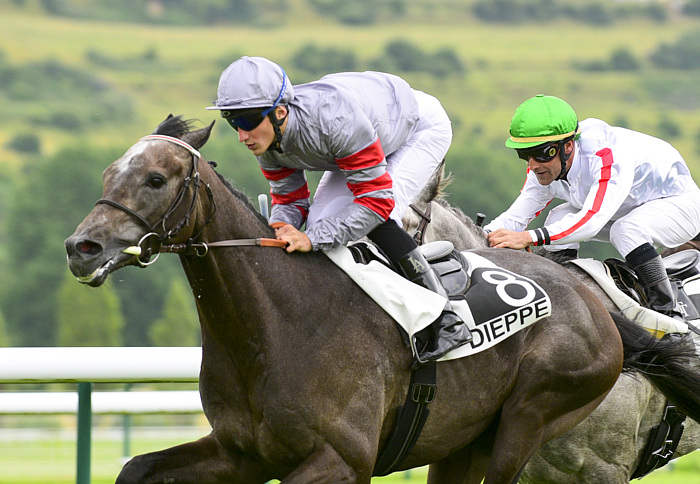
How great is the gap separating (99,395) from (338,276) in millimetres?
2116

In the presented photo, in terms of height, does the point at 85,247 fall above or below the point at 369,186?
below

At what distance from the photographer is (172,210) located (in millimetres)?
3105

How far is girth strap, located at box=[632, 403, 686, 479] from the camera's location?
459 cm

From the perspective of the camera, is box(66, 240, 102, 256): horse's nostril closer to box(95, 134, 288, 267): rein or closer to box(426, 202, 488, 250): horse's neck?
box(95, 134, 288, 267): rein

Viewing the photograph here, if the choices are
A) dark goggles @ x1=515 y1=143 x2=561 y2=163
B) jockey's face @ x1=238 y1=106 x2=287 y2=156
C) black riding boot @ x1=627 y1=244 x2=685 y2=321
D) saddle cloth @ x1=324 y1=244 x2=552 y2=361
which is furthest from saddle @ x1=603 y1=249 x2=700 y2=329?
A: jockey's face @ x1=238 y1=106 x2=287 y2=156

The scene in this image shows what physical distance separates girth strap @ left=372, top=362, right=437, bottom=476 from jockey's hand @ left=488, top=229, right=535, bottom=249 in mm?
977

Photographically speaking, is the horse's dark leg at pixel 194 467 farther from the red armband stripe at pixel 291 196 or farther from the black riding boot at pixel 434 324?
the red armband stripe at pixel 291 196

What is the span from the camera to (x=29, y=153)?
88.2 m

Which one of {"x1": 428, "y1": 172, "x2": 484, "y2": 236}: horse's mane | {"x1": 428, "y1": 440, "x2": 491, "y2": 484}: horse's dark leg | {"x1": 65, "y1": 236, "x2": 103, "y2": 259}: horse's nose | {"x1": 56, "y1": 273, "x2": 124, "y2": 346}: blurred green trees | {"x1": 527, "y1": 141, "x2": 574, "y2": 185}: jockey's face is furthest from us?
{"x1": 56, "y1": 273, "x2": 124, "y2": 346}: blurred green trees

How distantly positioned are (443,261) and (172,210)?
1202 millimetres

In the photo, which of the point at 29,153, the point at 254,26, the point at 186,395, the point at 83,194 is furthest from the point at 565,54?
the point at 186,395

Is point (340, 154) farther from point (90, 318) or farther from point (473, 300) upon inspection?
point (90, 318)

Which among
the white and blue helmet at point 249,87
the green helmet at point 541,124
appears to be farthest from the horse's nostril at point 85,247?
the green helmet at point 541,124

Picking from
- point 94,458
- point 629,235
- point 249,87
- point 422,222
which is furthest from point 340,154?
point 94,458
